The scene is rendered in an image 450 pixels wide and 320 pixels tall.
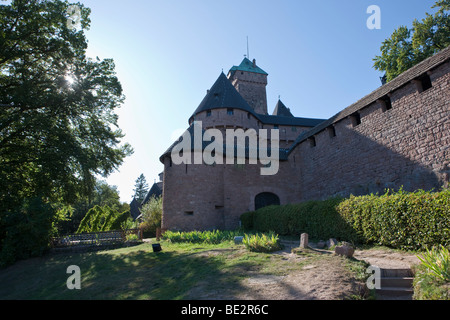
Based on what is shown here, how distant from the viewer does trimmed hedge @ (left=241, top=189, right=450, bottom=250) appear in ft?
19.7

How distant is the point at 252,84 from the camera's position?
132ft

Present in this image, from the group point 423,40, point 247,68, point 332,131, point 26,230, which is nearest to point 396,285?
point 332,131

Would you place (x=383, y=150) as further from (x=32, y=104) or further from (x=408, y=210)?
(x=32, y=104)

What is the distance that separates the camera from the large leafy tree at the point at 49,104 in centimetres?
1252

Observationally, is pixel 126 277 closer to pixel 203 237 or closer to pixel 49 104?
pixel 203 237

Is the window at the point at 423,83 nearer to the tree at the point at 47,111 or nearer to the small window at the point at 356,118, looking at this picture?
the small window at the point at 356,118

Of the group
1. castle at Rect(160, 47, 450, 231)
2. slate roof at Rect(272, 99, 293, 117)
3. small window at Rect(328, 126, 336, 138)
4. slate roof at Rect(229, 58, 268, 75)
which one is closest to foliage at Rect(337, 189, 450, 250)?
castle at Rect(160, 47, 450, 231)

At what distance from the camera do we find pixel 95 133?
1477 cm

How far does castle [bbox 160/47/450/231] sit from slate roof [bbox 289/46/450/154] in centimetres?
4

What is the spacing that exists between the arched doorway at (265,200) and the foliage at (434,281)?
13.4m

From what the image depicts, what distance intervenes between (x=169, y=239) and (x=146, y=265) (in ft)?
16.3

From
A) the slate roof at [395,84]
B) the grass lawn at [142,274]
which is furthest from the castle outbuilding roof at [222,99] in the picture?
the grass lawn at [142,274]

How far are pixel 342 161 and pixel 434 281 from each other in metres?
12.3

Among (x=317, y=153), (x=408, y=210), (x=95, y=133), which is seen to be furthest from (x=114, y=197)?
(x=408, y=210)
